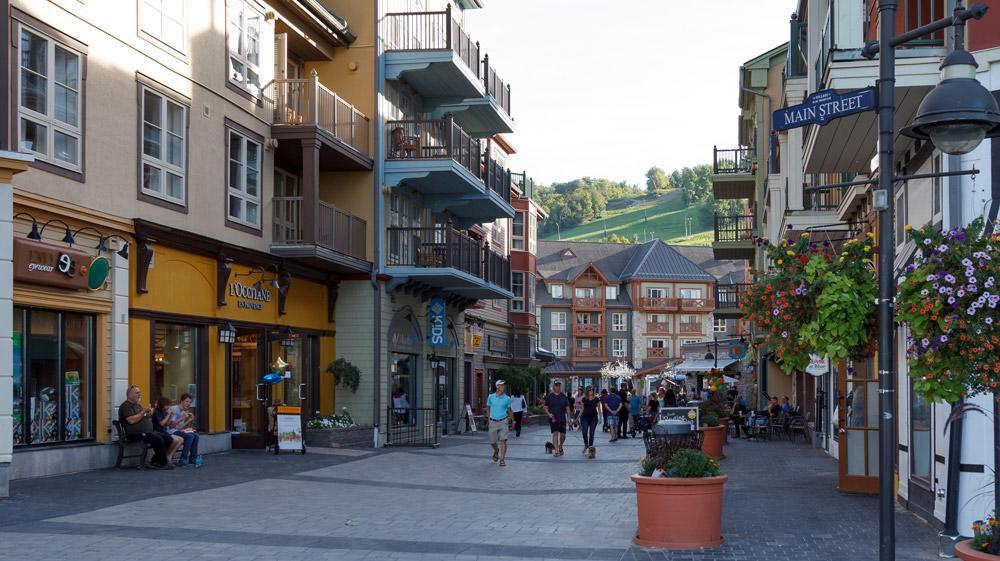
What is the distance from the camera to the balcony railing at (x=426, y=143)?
91.7ft

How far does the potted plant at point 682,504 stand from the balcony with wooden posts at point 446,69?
18232mm

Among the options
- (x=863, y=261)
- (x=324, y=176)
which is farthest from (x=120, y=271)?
(x=863, y=261)

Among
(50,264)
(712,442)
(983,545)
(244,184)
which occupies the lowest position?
(712,442)

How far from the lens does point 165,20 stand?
2000 centimetres

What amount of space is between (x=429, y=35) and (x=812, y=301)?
22.0 meters

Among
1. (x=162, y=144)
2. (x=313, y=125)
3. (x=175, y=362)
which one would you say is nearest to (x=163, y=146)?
(x=162, y=144)

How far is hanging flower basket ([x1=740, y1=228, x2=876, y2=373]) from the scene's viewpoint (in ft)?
32.6

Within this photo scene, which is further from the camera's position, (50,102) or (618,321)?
(618,321)

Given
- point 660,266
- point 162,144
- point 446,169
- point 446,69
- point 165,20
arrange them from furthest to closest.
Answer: point 660,266 < point 446,69 < point 446,169 < point 165,20 < point 162,144

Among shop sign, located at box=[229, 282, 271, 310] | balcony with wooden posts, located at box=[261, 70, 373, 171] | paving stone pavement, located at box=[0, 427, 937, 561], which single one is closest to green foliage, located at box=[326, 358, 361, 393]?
shop sign, located at box=[229, 282, 271, 310]

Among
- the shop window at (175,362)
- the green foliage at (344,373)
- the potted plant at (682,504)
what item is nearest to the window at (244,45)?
the shop window at (175,362)

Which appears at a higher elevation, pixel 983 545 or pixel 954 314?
pixel 954 314

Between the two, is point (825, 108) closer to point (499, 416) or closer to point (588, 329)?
point (499, 416)

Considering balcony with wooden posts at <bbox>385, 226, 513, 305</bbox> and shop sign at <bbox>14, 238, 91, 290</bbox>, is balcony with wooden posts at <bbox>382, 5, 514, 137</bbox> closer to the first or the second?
balcony with wooden posts at <bbox>385, 226, 513, 305</bbox>
